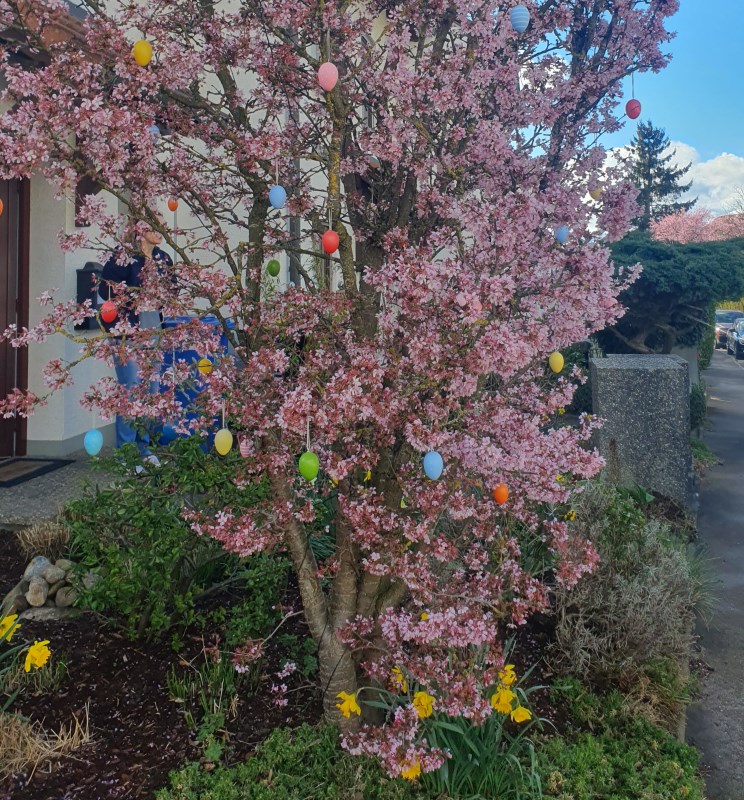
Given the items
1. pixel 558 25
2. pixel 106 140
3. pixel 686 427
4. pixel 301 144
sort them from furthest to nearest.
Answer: pixel 686 427 → pixel 558 25 → pixel 301 144 → pixel 106 140

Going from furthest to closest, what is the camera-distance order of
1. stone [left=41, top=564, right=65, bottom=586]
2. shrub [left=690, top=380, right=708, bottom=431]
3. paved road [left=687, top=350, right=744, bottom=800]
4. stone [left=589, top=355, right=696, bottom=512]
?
shrub [left=690, top=380, right=708, bottom=431]
stone [left=589, top=355, right=696, bottom=512]
stone [left=41, top=564, right=65, bottom=586]
paved road [left=687, top=350, right=744, bottom=800]

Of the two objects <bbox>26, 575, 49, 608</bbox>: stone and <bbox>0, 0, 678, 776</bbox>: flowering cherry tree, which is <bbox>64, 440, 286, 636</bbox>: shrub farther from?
<bbox>26, 575, 49, 608</bbox>: stone

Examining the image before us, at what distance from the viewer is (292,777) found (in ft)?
8.86

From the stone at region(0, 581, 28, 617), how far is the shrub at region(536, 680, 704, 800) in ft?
8.83

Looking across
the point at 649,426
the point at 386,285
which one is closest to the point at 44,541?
the point at 386,285

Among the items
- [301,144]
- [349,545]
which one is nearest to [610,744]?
[349,545]

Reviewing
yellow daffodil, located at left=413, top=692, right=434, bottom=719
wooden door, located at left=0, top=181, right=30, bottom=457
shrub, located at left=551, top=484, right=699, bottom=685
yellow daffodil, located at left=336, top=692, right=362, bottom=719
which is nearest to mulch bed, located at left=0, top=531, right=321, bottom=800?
yellow daffodil, located at left=336, top=692, right=362, bottom=719

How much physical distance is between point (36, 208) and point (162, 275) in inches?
171

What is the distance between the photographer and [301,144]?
366cm

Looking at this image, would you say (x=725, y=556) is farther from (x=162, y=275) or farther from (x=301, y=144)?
(x=162, y=275)

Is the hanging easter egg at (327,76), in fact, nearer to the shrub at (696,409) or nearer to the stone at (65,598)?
the stone at (65,598)

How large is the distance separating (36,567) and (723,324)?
3264cm

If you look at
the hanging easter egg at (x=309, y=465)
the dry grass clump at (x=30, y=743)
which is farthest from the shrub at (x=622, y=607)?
the dry grass clump at (x=30, y=743)

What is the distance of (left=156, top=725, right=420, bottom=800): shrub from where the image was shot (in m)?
2.61
